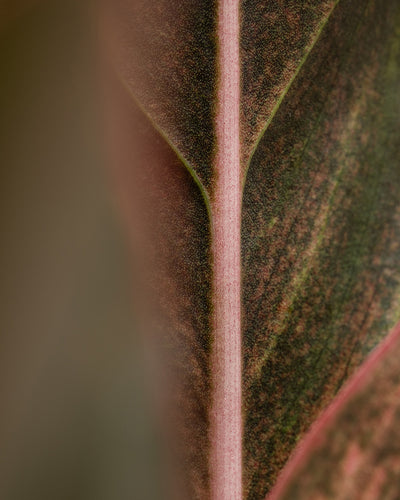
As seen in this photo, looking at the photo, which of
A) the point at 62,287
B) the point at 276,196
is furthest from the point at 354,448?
the point at 62,287

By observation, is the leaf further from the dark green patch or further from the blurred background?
the blurred background

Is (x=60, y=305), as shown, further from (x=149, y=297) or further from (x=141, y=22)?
(x=141, y=22)

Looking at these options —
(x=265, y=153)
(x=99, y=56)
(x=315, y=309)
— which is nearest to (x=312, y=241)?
(x=315, y=309)

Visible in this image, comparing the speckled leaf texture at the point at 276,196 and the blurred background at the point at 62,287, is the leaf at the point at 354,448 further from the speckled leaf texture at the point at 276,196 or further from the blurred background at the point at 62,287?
the blurred background at the point at 62,287

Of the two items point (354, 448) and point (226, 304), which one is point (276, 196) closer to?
point (226, 304)

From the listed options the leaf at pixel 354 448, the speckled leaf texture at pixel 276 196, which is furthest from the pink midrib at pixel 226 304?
the leaf at pixel 354 448

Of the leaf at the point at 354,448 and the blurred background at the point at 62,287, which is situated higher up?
the blurred background at the point at 62,287

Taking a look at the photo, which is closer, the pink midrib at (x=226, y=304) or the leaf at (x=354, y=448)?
the pink midrib at (x=226, y=304)
